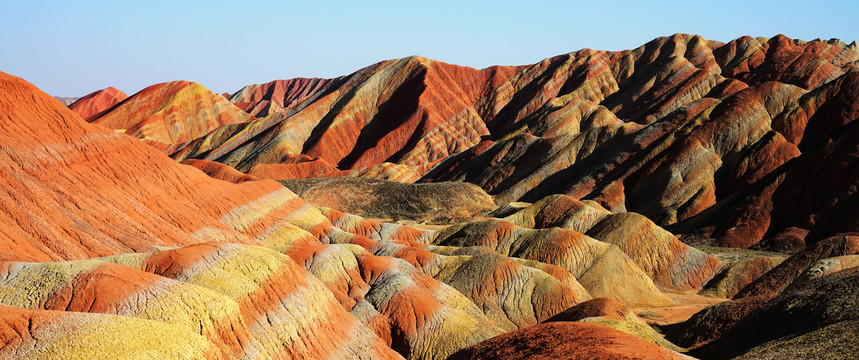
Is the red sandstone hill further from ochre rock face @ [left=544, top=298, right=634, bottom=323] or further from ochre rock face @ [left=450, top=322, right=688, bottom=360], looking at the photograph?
ochre rock face @ [left=450, top=322, right=688, bottom=360]

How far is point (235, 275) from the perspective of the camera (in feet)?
108

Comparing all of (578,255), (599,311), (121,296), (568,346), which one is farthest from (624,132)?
(121,296)

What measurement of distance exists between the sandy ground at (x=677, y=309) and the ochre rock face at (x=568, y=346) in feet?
88.0

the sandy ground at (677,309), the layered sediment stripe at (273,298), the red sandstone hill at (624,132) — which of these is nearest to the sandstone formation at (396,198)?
the red sandstone hill at (624,132)

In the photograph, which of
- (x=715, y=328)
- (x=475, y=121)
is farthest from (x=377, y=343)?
(x=475, y=121)

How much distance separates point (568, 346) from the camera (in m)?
24.2

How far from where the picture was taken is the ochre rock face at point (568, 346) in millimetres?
23005

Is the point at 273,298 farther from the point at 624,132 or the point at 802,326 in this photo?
the point at 624,132

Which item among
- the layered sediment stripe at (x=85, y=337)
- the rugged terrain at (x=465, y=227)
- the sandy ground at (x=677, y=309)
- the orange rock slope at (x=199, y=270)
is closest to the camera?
the layered sediment stripe at (x=85, y=337)

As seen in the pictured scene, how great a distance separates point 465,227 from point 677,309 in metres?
23.6

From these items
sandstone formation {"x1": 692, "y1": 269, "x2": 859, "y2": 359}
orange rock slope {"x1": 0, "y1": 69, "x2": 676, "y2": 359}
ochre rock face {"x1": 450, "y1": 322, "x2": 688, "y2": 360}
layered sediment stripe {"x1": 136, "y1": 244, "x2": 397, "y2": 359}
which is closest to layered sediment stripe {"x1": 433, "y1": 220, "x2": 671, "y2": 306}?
orange rock slope {"x1": 0, "y1": 69, "x2": 676, "y2": 359}

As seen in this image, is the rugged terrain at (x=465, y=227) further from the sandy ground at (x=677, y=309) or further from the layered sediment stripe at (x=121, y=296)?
the sandy ground at (x=677, y=309)

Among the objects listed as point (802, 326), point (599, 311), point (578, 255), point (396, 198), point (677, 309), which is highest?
point (802, 326)

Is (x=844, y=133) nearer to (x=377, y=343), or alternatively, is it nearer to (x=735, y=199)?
(x=735, y=199)
